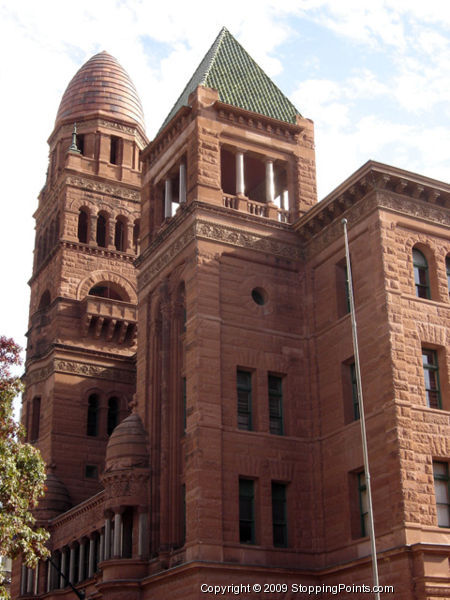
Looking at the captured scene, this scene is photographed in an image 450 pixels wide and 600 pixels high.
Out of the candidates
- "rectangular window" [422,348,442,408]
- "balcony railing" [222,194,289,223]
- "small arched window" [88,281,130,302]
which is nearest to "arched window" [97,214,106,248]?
"small arched window" [88,281,130,302]

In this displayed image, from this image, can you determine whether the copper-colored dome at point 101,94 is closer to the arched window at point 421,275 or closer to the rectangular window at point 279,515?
the arched window at point 421,275

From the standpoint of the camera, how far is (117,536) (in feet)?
122

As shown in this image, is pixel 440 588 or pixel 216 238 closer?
pixel 440 588

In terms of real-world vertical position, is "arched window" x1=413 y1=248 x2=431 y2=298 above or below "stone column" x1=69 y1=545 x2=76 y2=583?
above

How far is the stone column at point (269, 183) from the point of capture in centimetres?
4100

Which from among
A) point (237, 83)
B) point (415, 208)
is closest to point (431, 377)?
point (415, 208)

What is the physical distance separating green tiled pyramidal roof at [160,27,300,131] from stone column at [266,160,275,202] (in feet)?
7.99

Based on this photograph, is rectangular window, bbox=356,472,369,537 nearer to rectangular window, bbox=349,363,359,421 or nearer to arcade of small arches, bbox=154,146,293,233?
rectangular window, bbox=349,363,359,421

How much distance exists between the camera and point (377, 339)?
33531 mm

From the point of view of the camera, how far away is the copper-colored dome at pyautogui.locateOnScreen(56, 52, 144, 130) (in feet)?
201

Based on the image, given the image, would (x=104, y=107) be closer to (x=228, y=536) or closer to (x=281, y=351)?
(x=281, y=351)

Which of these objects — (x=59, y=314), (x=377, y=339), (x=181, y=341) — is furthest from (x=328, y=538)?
(x=59, y=314)

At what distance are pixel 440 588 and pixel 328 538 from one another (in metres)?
6.41

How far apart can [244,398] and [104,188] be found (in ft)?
84.0
